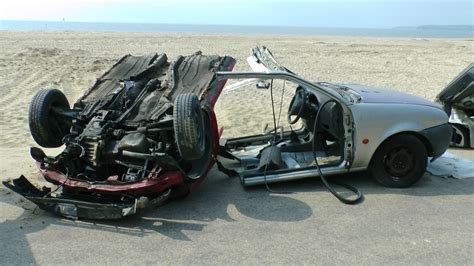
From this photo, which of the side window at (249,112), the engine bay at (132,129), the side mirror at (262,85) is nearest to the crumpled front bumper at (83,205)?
the engine bay at (132,129)

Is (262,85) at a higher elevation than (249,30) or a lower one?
higher

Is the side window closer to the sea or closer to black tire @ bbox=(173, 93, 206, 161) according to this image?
black tire @ bbox=(173, 93, 206, 161)

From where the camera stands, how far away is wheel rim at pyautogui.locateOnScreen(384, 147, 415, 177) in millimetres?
5727

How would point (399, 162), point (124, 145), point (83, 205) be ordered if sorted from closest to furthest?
point (83, 205) → point (124, 145) → point (399, 162)

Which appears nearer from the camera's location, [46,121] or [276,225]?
[276,225]

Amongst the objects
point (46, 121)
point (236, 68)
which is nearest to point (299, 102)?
point (46, 121)

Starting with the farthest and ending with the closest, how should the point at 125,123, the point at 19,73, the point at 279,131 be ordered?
the point at 19,73, the point at 279,131, the point at 125,123

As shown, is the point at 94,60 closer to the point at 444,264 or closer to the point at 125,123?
the point at 125,123

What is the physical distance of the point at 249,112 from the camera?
10.6m

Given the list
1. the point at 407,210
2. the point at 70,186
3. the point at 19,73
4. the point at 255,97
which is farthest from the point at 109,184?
the point at 19,73

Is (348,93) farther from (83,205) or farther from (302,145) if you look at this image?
(83,205)

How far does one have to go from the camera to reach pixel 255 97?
491 inches

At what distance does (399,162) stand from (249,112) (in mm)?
5210

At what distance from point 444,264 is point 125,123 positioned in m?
3.80
